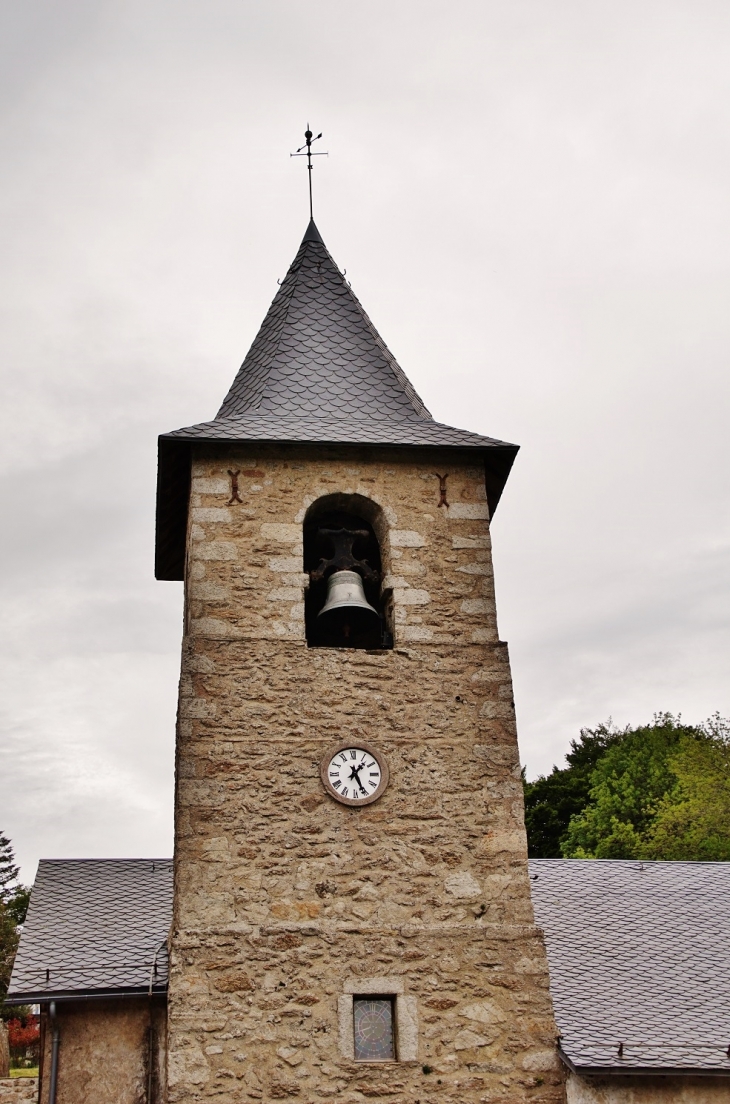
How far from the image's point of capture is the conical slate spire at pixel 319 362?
35.5ft

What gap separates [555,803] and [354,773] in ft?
82.9

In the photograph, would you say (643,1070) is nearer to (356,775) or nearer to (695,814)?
(356,775)

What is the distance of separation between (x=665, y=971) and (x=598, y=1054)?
92.5 inches

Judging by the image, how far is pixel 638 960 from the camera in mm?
10758

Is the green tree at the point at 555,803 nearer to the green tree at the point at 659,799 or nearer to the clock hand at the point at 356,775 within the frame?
the green tree at the point at 659,799

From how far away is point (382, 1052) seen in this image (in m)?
8.09


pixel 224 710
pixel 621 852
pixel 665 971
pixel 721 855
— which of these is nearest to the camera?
pixel 224 710

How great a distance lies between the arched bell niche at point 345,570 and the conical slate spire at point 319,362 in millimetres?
950

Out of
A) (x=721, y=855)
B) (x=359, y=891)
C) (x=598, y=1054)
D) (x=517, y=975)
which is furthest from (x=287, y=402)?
(x=721, y=855)

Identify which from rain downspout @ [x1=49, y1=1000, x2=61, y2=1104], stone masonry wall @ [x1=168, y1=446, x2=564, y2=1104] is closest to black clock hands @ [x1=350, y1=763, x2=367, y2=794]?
stone masonry wall @ [x1=168, y1=446, x2=564, y2=1104]

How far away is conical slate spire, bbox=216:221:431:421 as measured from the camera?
35.5 feet

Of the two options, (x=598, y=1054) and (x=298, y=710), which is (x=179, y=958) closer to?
(x=298, y=710)

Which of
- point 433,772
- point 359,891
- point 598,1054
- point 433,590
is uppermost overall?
point 433,590

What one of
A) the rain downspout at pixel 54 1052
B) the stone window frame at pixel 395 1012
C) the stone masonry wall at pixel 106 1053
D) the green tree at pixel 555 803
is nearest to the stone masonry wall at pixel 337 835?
the stone window frame at pixel 395 1012
